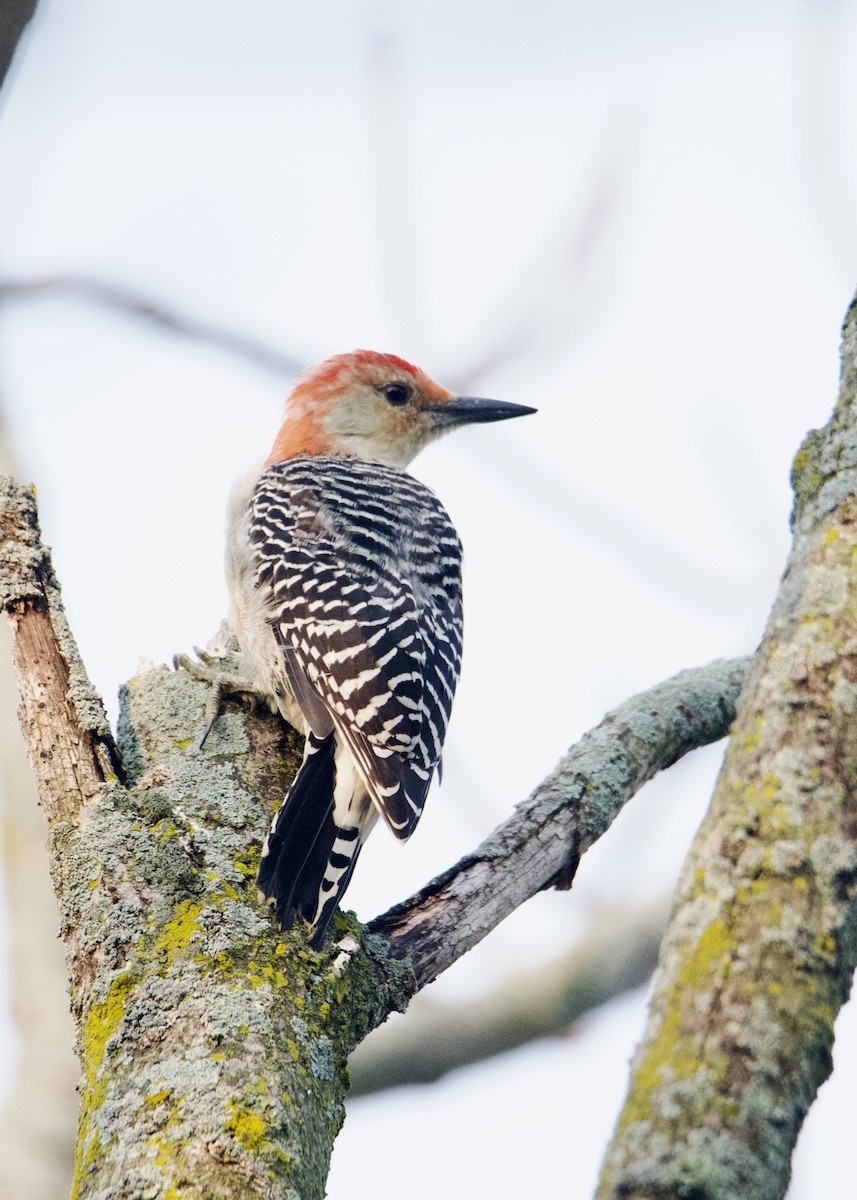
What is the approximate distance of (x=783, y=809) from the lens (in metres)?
1.62

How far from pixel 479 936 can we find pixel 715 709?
152 centimetres

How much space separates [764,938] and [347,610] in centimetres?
306

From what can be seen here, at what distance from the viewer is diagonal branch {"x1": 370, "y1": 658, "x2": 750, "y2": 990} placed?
3.13 m

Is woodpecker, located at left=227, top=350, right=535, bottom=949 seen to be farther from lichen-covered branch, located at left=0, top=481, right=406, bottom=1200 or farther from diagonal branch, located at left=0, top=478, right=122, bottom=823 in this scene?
diagonal branch, located at left=0, top=478, right=122, bottom=823

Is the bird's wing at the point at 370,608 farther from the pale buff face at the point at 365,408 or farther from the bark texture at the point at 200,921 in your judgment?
the pale buff face at the point at 365,408

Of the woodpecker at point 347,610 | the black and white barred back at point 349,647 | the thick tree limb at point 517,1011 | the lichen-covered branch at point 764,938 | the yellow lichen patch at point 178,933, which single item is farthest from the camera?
the thick tree limb at point 517,1011

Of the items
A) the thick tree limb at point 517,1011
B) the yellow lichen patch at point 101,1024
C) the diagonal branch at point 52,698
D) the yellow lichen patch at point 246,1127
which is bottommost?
the yellow lichen patch at point 246,1127

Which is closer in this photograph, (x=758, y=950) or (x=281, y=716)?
(x=758, y=950)

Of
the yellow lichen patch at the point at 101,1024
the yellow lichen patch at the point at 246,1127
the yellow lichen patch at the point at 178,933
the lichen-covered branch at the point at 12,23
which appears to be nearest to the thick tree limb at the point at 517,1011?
the yellow lichen patch at the point at 178,933

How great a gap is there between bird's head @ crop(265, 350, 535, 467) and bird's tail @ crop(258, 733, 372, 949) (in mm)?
3059

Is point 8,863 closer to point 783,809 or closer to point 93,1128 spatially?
point 93,1128

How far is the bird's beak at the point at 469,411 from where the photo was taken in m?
6.72

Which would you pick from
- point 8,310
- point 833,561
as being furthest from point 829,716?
point 8,310

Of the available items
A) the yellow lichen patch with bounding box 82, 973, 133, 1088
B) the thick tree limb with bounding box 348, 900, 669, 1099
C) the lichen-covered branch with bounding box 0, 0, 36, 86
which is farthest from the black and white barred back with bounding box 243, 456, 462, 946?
the lichen-covered branch with bounding box 0, 0, 36, 86
